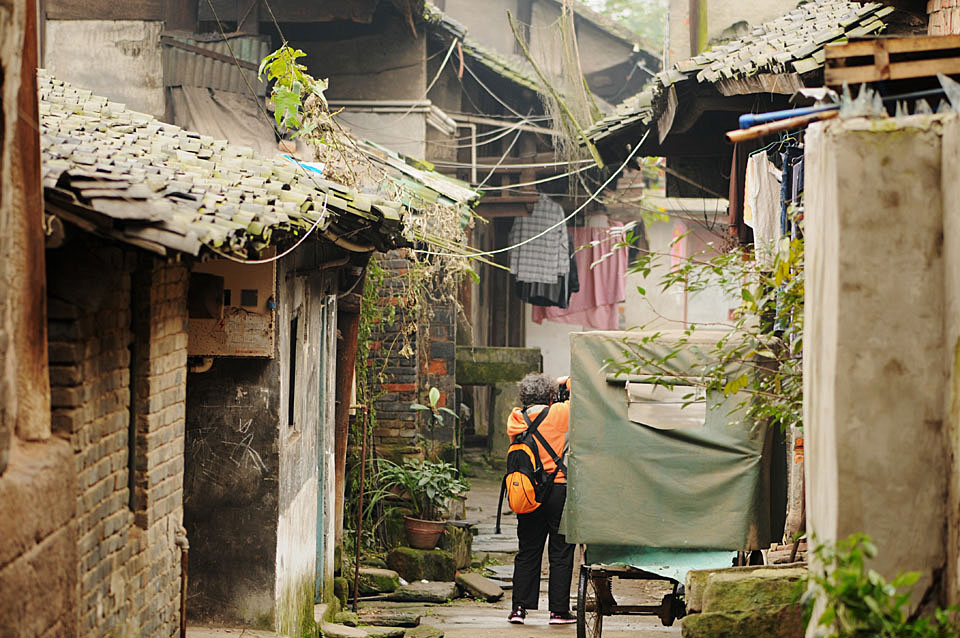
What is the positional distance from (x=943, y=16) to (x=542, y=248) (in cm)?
1112

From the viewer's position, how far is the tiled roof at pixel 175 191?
4.03m

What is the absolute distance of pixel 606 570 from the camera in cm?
858

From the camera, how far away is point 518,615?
1009 centimetres

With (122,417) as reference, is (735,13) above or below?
above

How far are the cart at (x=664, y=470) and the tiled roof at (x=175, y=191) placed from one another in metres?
1.91

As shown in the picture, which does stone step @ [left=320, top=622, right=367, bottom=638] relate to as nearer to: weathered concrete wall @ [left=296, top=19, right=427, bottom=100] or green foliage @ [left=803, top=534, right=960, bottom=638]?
green foliage @ [left=803, top=534, right=960, bottom=638]

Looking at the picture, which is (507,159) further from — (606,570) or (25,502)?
(25,502)

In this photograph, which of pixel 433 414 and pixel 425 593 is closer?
pixel 425 593

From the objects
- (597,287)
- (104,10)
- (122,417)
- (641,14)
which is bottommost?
(122,417)

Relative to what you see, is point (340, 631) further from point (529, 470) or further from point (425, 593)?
point (425, 593)

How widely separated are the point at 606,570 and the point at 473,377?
8.16 m

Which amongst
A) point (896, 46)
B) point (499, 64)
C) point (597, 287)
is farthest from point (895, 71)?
point (597, 287)

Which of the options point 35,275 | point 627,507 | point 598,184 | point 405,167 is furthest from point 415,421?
point 35,275

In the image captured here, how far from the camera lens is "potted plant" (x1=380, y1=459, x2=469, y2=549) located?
12.1 meters
